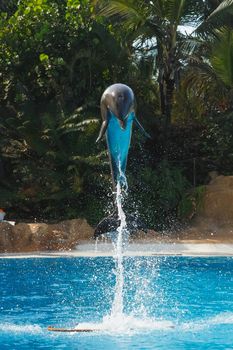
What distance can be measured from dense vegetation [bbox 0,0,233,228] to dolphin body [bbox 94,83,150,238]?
864 centimetres

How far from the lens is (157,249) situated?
45.1 feet

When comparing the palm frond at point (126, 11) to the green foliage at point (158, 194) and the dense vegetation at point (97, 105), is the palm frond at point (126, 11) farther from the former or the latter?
the green foliage at point (158, 194)

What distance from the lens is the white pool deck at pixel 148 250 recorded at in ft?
43.3

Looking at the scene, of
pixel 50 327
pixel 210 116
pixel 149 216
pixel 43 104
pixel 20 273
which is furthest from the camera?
pixel 210 116

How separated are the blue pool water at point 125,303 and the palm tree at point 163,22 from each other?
621cm

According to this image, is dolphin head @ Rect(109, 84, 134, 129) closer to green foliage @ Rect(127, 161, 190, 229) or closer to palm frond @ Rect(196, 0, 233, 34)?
green foliage @ Rect(127, 161, 190, 229)

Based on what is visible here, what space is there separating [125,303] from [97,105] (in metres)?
8.42

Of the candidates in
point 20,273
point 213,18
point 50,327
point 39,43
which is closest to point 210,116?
point 213,18

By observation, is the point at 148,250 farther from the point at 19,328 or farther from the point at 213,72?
the point at 19,328

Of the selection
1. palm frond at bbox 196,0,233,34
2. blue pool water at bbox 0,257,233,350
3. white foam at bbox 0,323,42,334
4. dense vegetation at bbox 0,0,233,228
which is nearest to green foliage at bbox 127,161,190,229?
dense vegetation at bbox 0,0,233,228

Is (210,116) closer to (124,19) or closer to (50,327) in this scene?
(124,19)

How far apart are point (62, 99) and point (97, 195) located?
267 centimetres

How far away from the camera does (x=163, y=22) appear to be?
58.1 ft

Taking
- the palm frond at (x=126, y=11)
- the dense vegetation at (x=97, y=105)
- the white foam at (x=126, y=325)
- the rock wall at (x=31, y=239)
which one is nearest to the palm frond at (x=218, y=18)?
the dense vegetation at (x=97, y=105)
